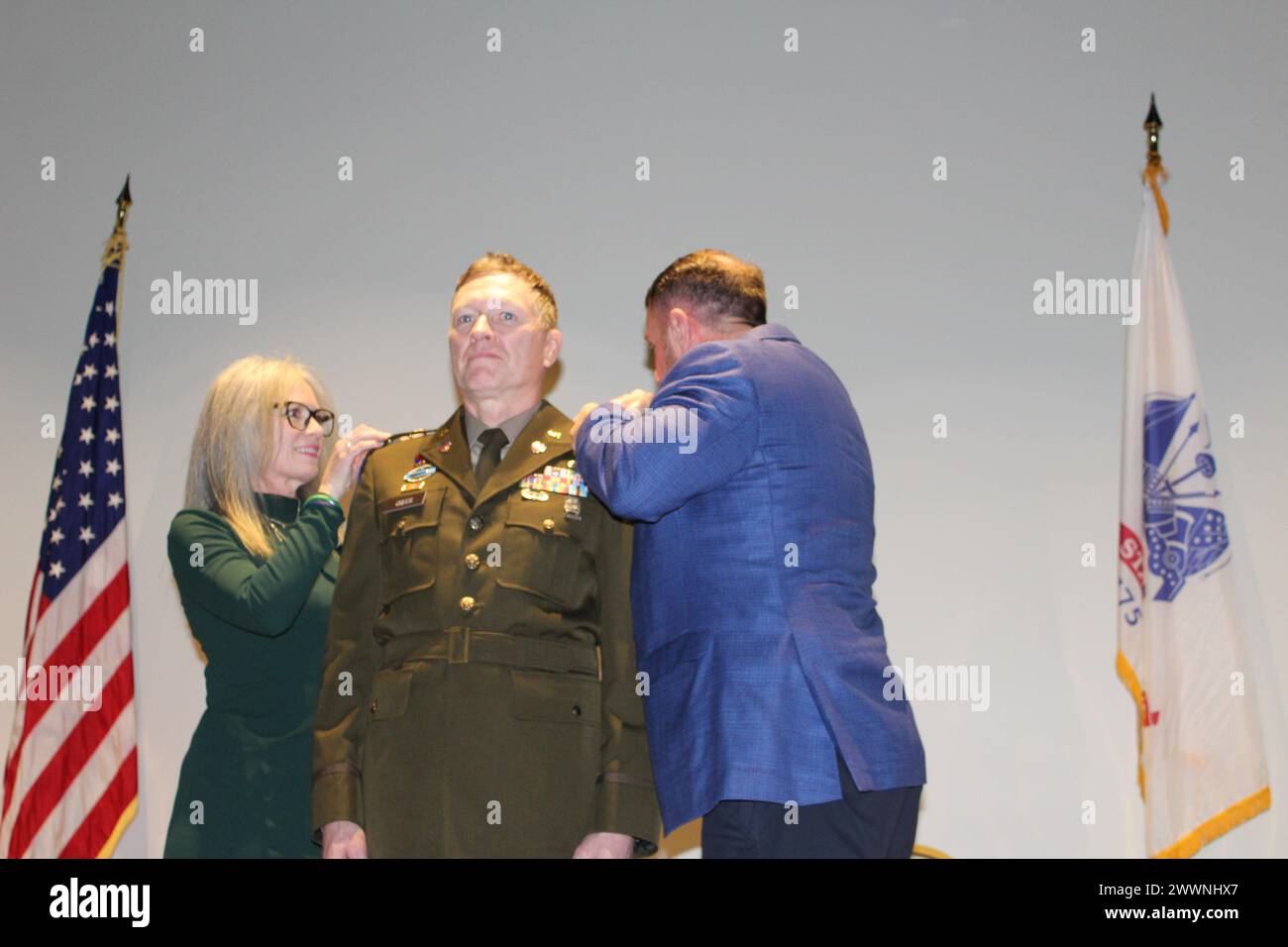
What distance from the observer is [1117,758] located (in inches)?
167

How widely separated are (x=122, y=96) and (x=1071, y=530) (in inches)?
140

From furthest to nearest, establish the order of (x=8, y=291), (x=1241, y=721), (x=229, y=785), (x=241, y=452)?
(x=8, y=291) < (x=1241, y=721) < (x=241, y=452) < (x=229, y=785)

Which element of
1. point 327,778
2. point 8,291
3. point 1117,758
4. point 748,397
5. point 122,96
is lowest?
point 1117,758

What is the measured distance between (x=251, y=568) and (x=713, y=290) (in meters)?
1.18

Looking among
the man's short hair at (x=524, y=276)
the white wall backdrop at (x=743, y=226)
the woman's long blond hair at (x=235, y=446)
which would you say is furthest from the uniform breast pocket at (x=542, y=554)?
the white wall backdrop at (x=743, y=226)

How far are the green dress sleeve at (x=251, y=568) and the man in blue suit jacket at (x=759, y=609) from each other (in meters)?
0.73

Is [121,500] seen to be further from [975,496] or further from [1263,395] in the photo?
[1263,395]

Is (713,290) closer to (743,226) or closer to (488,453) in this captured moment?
(488,453)

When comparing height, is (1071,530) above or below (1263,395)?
below

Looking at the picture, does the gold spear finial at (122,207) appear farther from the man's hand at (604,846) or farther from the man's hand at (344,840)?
the man's hand at (604,846)

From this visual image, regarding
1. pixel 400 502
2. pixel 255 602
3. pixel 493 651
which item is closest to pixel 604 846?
pixel 493 651

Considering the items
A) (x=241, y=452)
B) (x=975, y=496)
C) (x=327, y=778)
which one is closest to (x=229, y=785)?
(x=327, y=778)

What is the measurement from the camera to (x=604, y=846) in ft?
8.00

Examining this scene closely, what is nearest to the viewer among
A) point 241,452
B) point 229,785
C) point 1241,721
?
point 229,785
